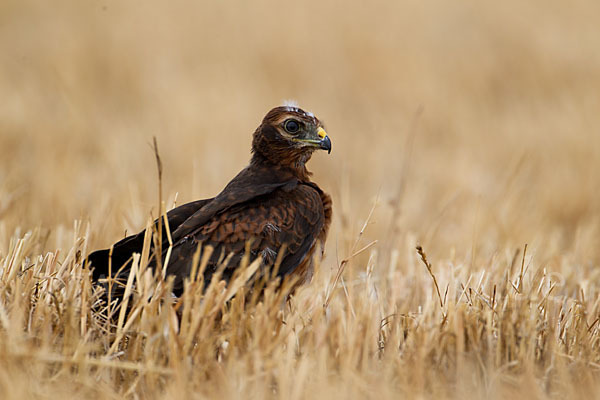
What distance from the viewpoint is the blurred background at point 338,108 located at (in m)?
6.96

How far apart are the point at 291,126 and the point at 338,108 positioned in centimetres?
643

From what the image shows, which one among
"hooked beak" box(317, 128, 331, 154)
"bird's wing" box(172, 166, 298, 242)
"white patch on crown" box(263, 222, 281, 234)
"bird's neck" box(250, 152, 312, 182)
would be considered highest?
"hooked beak" box(317, 128, 331, 154)

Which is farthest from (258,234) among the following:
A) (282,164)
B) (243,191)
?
(282,164)

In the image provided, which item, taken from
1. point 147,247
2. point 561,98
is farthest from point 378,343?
point 561,98

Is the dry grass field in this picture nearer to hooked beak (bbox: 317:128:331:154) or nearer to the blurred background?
the blurred background

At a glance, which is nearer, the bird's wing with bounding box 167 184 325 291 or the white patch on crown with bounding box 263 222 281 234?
the bird's wing with bounding box 167 184 325 291

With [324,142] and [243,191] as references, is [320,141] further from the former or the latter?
[243,191]

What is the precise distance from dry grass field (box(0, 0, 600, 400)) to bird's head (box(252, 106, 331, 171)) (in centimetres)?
51

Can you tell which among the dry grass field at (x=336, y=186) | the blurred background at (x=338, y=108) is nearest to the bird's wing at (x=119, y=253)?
the dry grass field at (x=336, y=186)

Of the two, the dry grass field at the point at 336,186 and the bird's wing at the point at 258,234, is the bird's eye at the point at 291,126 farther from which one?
the dry grass field at the point at 336,186

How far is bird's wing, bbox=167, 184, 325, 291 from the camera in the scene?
4012 millimetres

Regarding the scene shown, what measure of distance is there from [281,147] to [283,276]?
87cm

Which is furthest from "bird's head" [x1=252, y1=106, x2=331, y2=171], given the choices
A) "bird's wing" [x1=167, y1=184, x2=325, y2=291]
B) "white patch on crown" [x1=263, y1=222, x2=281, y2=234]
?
"white patch on crown" [x1=263, y1=222, x2=281, y2=234]

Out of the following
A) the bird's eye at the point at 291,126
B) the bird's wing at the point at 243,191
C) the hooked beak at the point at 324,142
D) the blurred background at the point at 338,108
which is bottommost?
the bird's wing at the point at 243,191
